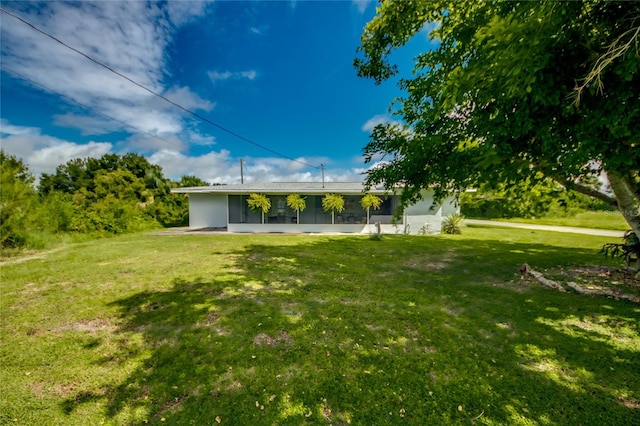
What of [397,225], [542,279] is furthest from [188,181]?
[542,279]

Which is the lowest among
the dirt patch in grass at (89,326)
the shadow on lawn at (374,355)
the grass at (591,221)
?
the shadow on lawn at (374,355)

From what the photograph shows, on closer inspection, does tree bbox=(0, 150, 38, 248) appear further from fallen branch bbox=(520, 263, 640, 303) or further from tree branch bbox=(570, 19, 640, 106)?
fallen branch bbox=(520, 263, 640, 303)

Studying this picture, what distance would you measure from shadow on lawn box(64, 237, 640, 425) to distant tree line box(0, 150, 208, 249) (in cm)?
894

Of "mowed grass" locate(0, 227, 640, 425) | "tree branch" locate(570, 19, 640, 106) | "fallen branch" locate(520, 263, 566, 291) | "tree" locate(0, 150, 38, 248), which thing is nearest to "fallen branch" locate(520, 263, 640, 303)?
"fallen branch" locate(520, 263, 566, 291)

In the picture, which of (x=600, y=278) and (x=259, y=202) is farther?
(x=259, y=202)

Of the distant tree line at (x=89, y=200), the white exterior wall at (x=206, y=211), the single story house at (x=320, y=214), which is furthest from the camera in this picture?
the white exterior wall at (x=206, y=211)

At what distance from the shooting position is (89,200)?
26.3 meters

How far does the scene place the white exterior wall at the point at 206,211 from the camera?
20.0 metres

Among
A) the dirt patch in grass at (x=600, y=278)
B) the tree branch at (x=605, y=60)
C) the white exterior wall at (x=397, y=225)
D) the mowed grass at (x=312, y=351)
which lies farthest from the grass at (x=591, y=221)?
the tree branch at (x=605, y=60)

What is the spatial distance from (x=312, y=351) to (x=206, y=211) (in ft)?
62.6

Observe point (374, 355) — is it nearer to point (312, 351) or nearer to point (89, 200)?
point (312, 351)

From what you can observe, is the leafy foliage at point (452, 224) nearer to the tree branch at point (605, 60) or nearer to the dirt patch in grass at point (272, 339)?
the tree branch at point (605, 60)

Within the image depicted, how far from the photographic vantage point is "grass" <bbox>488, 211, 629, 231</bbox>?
60.1 ft

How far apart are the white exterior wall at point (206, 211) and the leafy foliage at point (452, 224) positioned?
15866 millimetres
